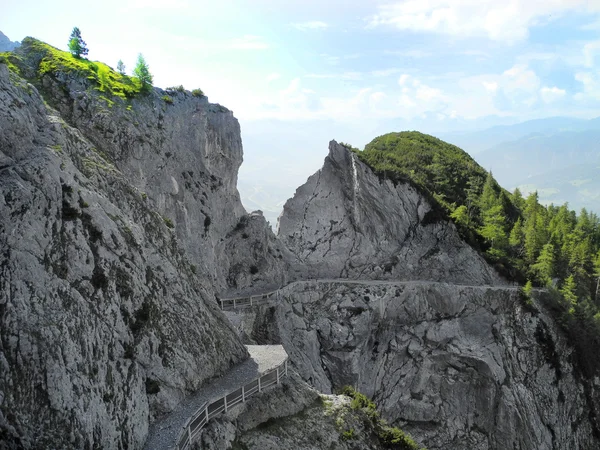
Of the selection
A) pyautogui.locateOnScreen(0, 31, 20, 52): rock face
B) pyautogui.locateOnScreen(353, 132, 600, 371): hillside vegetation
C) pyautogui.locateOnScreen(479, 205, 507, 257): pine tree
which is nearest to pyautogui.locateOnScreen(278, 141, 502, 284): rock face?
pyautogui.locateOnScreen(353, 132, 600, 371): hillside vegetation

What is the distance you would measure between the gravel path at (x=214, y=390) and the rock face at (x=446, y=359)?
16202 mm

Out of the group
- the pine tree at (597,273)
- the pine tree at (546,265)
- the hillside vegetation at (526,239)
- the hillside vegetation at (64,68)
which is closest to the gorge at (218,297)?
the hillside vegetation at (64,68)

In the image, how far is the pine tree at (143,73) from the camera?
49906mm

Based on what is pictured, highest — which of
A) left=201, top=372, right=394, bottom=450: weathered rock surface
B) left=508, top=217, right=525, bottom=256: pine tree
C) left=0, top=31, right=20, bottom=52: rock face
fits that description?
left=0, top=31, right=20, bottom=52: rock face

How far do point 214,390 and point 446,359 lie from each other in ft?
109

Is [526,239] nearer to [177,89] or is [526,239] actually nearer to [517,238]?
[517,238]

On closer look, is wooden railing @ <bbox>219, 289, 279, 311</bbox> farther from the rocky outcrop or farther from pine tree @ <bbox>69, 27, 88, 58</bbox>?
pine tree @ <bbox>69, 27, 88, 58</bbox>

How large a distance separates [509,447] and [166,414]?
3982cm

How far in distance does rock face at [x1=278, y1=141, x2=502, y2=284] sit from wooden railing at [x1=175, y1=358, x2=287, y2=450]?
99.1 feet

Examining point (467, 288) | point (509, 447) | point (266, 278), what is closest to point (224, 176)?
point (266, 278)

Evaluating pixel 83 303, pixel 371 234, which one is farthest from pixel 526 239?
pixel 83 303

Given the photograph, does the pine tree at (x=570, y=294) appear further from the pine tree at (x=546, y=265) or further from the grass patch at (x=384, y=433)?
the grass patch at (x=384, y=433)

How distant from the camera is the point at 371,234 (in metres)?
62.4

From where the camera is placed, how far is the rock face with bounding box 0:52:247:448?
61.4 feet
